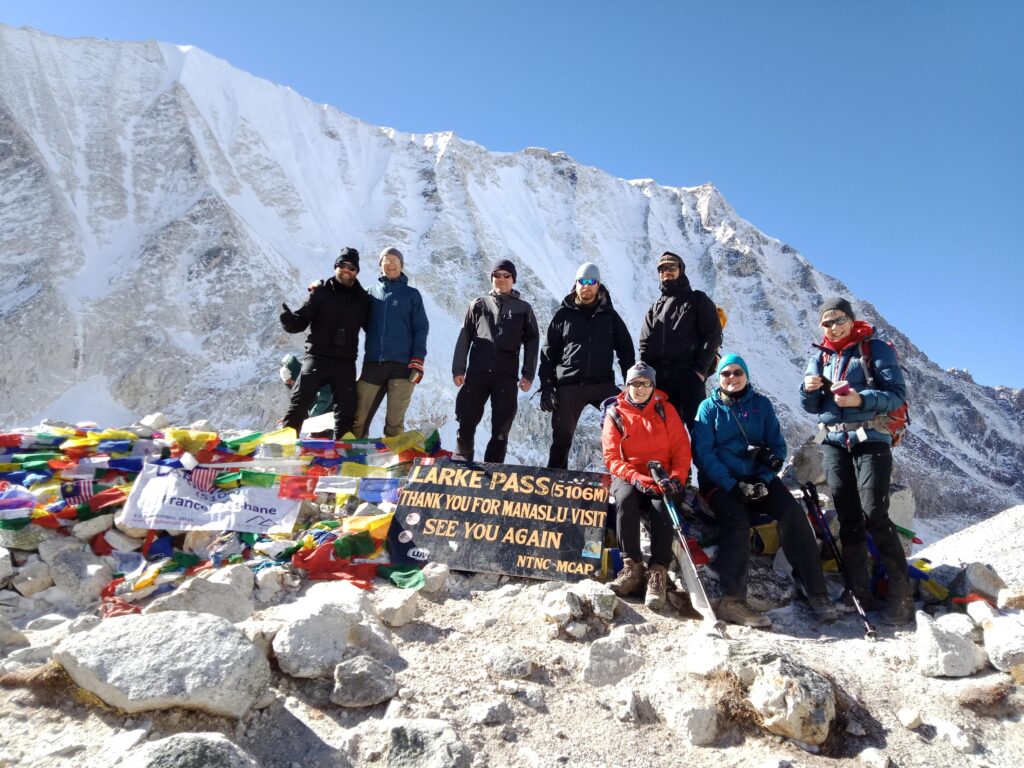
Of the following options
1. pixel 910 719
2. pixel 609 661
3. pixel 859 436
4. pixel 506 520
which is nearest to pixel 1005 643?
pixel 910 719

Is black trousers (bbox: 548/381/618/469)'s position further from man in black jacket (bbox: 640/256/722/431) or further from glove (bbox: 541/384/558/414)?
man in black jacket (bbox: 640/256/722/431)

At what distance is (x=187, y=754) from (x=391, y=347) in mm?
4288

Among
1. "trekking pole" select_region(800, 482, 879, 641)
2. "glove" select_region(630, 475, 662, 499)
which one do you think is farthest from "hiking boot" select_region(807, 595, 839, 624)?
"glove" select_region(630, 475, 662, 499)

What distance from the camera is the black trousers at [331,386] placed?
5.77 m

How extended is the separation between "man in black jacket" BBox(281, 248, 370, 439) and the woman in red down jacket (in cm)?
290

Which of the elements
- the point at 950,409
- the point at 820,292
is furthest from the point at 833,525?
the point at 950,409

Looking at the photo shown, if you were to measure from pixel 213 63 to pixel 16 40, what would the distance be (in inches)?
640

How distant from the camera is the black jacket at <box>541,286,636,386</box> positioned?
16.7ft

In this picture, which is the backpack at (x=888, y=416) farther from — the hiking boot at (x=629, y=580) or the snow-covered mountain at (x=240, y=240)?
the snow-covered mountain at (x=240, y=240)

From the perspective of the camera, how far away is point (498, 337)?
538 centimetres

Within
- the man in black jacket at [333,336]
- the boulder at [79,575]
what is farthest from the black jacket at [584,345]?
the boulder at [79,575]

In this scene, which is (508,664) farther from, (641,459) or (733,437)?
(733,437)

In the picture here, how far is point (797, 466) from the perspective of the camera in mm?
5461

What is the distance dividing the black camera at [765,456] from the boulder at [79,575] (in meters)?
4.56
